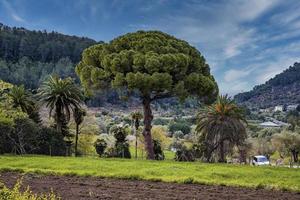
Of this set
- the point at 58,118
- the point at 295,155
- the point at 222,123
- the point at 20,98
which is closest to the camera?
the point at 20,98

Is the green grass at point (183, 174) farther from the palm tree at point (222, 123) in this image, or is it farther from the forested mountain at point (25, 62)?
the forested mountain at point (25, 62)

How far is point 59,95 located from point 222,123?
17.4 m

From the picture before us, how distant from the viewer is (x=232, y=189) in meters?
17.6

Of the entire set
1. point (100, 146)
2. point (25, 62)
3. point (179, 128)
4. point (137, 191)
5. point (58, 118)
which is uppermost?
point (25, 62)

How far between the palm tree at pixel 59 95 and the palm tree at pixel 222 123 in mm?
14028

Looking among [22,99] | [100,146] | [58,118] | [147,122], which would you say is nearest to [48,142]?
[58,118]

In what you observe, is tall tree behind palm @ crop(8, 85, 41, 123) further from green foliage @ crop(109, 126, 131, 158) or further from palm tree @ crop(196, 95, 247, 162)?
palm tree @ crop(196, 95, 247, 162)

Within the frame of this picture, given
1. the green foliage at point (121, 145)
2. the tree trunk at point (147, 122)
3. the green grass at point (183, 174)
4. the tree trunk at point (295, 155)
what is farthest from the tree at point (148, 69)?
the tree trunk at point (295, 155)

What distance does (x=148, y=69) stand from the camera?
39.5m

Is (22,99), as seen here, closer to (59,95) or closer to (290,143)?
(59,95)

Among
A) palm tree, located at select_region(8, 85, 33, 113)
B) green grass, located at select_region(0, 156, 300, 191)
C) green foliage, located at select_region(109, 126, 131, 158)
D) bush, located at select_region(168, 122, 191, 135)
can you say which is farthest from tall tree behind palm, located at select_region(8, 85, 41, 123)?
bush, located at select_region(168, 122, 191, 135)

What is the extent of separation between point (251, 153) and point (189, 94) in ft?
186

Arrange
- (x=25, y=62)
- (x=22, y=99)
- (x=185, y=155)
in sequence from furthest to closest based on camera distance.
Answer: (x=25, y=62) → (x=185, y=155) → (x=22, y=99)

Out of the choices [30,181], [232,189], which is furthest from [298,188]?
[30,181]
